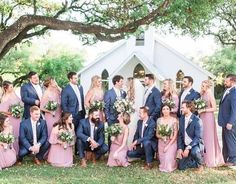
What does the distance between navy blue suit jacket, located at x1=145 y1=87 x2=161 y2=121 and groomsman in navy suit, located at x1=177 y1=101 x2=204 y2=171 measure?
0.85 meters

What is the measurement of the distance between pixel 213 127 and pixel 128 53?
2207 centimetres

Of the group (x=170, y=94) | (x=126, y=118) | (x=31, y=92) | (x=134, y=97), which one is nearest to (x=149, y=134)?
(x=126, y=118)

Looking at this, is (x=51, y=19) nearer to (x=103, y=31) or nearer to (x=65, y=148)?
(x=103, y=31)

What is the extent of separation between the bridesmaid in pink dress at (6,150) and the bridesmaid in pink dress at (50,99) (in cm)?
109

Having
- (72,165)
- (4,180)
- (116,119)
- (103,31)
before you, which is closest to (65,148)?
(72,165)

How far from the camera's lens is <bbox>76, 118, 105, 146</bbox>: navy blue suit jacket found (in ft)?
36.2

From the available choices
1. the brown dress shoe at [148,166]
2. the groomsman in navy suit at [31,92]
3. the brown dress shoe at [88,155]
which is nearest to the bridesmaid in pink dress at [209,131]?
the brown dress shoe at [148,166]

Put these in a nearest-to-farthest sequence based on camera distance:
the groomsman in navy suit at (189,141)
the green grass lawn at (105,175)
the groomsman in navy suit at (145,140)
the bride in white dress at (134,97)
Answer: the green grass lawn at (105,175), the groomsman in navy suit at (189,141), the groomsman in navy suit at (145,140), the bride in white dress at (134,97)

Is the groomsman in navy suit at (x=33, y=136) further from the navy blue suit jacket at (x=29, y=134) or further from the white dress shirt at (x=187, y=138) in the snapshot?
the white dress shirt at (x=187, y=138)

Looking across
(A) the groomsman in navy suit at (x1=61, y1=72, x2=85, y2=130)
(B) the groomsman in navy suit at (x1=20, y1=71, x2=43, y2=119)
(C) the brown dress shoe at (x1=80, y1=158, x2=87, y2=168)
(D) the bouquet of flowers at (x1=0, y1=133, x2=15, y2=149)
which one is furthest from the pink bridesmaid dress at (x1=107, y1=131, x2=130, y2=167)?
(D) the bouquet of flowers at (x1=0, y1=133, x2=15, y2=149)

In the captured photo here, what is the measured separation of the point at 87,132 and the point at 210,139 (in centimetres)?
281

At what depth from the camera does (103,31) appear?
12.5 m

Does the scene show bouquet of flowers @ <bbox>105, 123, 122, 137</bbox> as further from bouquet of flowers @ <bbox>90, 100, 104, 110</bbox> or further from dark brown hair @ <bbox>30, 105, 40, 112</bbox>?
dark brown hair @ <bbox>30, 105, 40, 112</bbox>

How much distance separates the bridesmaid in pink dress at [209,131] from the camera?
36.3 ft
